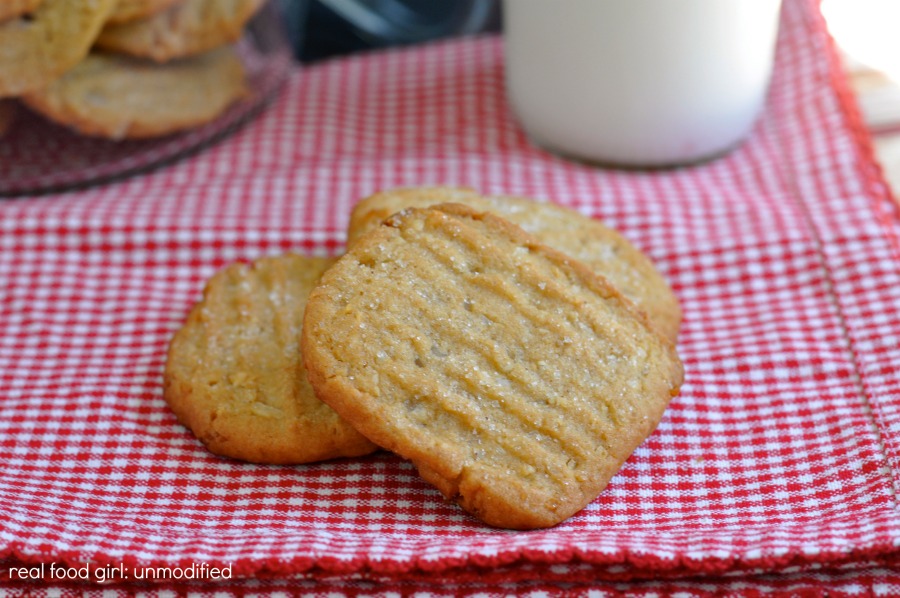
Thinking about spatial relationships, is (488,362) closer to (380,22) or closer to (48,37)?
(48,37)

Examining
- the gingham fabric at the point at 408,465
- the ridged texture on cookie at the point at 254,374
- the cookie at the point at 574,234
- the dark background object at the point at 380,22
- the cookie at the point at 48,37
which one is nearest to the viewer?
the gingham fabric at the point at 408,465

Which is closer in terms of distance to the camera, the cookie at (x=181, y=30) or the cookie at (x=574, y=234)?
the cookie at (x=574, y=234)

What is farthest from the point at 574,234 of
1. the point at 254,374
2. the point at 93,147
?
Answer: the point at 93,147

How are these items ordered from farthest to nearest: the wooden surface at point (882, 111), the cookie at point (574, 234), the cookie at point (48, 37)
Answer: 1. the wooden surface at point (882, 111)
2. the cookie at point (48, 37)
3. the cookie at point (574, 234)

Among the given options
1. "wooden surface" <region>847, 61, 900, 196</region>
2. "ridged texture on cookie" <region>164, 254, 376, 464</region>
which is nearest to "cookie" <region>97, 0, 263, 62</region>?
"ridged texture on cookie" <region>164, 254, 376, 464</region>

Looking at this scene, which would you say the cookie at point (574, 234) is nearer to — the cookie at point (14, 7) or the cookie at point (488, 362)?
the cookie at point (488, 362)

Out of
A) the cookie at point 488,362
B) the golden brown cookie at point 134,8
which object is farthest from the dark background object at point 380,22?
the cookie at point 488,362
